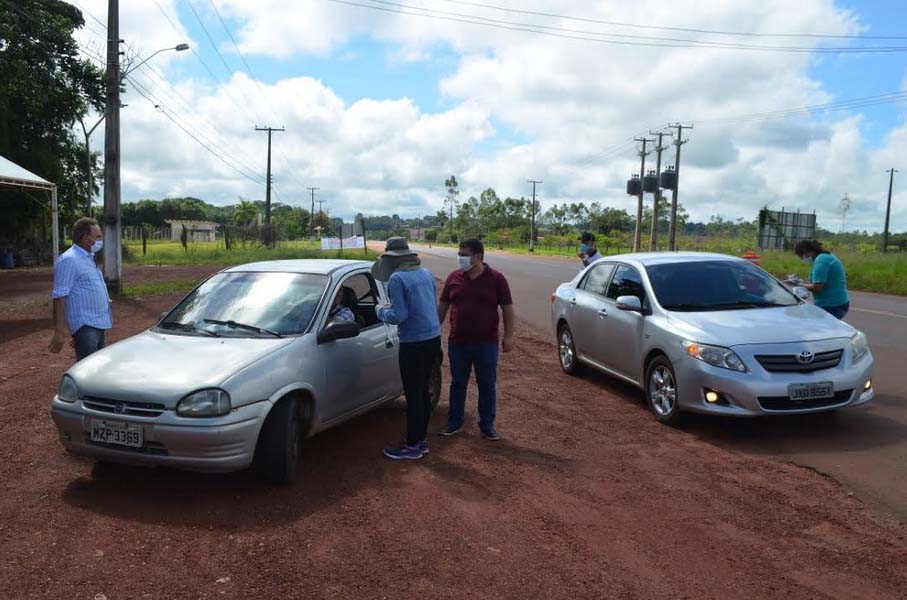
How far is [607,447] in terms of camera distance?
617 cm

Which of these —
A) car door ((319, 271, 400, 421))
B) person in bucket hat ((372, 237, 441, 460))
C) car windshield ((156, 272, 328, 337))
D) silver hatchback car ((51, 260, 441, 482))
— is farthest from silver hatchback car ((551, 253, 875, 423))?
car windshield ((156, 272, 328, 337))

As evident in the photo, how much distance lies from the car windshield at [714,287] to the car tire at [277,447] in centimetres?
399

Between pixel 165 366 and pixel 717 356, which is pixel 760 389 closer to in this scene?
pixel 717 356

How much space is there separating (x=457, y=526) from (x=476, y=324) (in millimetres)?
2132

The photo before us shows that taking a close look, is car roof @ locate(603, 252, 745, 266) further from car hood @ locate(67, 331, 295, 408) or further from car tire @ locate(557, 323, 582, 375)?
car hood @ locate(67, 331, 295, 408)

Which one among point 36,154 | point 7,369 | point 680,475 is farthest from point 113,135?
point 680,475

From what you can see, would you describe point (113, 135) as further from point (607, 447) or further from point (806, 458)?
point (806, 458)

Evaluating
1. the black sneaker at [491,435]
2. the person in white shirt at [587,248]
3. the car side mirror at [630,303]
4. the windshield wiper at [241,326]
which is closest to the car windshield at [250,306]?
the windshield wiper at [241,326]

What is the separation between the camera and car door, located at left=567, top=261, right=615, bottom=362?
332 inches

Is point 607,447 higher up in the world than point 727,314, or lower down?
lower down

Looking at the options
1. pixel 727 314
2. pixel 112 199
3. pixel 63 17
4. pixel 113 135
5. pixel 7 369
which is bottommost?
pixel 7 369

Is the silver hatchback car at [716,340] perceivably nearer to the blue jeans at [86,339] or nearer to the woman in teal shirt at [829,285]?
the woman in teal shirt at [829,285]

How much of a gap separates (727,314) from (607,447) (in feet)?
5.97

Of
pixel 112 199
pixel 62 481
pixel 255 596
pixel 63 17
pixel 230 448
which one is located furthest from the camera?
pixel 63 17
